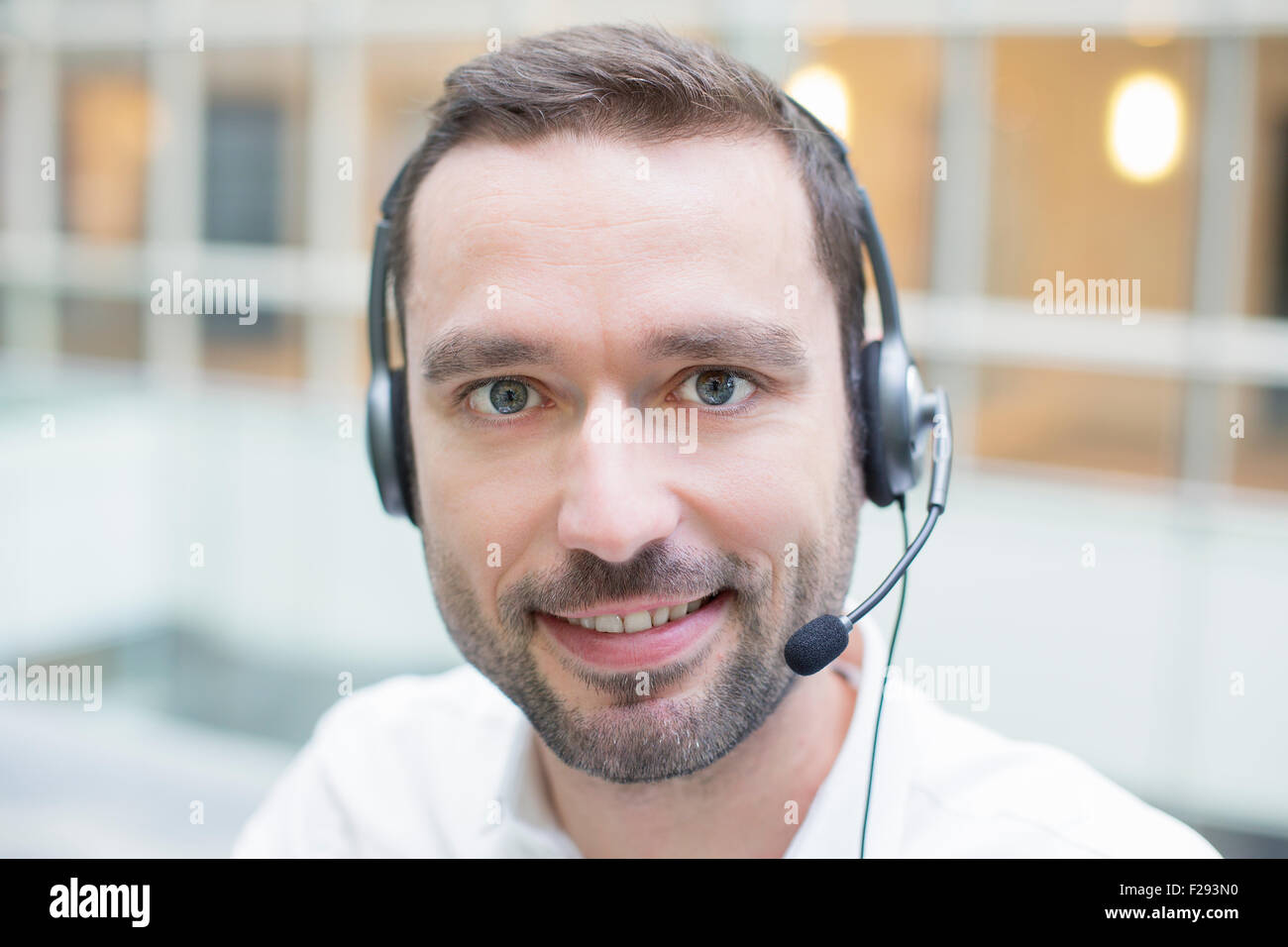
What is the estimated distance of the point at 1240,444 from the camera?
13.1ft

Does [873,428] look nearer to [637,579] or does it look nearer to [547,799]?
[637,579]

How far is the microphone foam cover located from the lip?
0.08 meters

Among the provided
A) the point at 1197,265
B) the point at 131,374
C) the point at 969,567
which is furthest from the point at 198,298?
the point at 1197,265

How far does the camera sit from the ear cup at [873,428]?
123 cm

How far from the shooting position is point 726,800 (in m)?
1.23

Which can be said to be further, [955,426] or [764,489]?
[955,426]

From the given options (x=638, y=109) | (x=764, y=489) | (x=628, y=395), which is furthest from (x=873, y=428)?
(x=638, y=109)

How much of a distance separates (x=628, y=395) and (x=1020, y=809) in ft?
2.01

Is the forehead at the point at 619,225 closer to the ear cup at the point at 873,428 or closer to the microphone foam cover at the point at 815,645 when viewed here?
the ear cup at the point at 873,428

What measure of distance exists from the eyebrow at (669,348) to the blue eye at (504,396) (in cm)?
3

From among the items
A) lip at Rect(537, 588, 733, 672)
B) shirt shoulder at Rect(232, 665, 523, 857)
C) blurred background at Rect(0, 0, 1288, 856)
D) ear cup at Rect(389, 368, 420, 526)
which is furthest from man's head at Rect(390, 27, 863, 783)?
blurred background at Rect(0, 0, 1288, 856)

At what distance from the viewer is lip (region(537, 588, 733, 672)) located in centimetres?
108

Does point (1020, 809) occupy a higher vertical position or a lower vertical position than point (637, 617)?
lower
